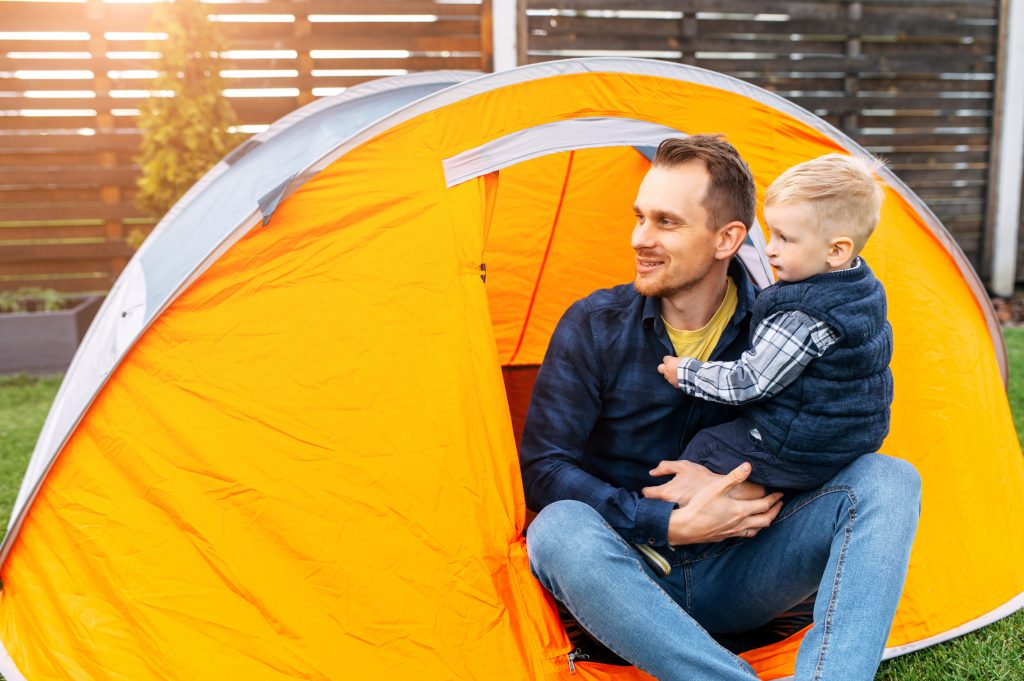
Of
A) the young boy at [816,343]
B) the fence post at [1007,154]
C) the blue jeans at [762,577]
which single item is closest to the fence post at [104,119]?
the blue jeans at [762,577]

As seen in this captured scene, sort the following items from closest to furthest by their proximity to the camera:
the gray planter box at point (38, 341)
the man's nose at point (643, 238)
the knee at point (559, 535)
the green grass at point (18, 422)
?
the knee at point (559, 535)
the man's nose at point (643, 238)
the green grass at point (18, 422)
the gray planter box at point (38, 341)

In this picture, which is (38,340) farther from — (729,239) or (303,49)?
(729,239)

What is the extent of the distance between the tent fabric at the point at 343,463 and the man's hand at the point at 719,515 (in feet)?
0.89

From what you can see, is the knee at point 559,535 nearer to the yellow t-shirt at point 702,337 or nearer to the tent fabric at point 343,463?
the tent fabric at point 343,463

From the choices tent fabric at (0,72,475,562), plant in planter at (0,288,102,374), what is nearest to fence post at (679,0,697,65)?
tent fabric at (0,72,475,562)

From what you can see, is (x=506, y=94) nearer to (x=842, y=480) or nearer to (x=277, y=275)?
(x=277, y=275)

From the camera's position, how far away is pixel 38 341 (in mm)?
4090

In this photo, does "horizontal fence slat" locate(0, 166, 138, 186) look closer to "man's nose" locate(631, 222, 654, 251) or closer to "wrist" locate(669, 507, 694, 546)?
"man's nose" locate(631, 222, 654, 251)

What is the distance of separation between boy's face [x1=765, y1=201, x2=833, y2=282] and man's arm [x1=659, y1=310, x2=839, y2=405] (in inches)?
3.2

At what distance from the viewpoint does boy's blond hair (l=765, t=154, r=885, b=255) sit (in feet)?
4.83

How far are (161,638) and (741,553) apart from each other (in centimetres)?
100

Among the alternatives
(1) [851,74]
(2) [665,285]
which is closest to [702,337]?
(2) [665,285]

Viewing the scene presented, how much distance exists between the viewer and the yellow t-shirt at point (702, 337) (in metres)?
1.74

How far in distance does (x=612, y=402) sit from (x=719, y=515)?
320 mm
